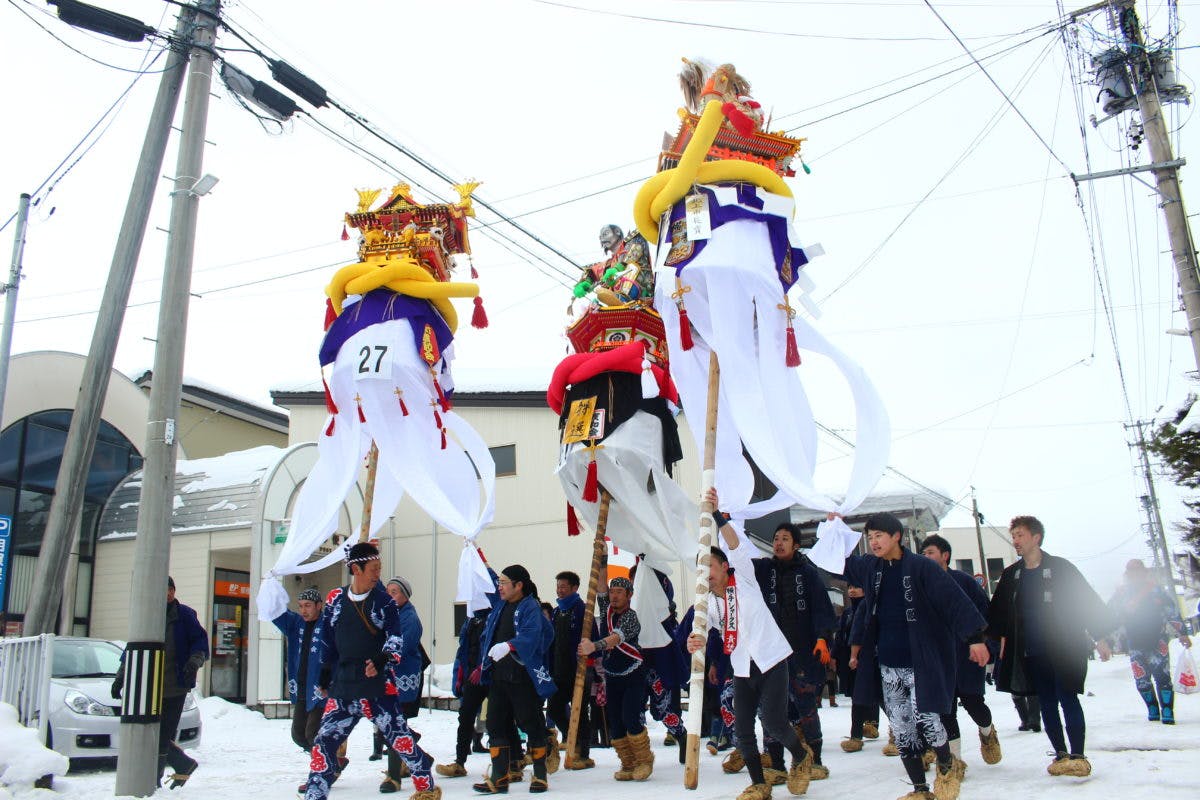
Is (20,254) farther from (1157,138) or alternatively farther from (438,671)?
(1157,138)

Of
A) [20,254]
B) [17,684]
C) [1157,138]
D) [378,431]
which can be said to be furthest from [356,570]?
[1157,138]

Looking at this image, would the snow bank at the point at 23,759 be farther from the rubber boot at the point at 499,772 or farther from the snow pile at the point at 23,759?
A: the rubber boot at the point at 499,772

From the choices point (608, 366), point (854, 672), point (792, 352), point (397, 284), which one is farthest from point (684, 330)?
point (854, 672)

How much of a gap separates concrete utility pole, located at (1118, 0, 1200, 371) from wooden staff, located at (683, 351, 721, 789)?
878 cm

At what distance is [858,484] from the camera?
6.92 meters

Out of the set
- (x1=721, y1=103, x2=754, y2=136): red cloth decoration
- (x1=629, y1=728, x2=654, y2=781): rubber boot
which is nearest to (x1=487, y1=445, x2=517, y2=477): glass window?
(x1=629, y1=728, x2=654, y2=781): rubber boot

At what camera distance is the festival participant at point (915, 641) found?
5.69 meters

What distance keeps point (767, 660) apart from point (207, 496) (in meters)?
15.1

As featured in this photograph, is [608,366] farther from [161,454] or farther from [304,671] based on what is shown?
[161,454]

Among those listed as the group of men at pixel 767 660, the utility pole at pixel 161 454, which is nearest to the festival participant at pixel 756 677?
the group of men at pixel 767 660

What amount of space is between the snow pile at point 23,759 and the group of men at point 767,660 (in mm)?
1807

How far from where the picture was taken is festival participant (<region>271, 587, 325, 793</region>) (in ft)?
25.3

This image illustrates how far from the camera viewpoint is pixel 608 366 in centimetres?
947

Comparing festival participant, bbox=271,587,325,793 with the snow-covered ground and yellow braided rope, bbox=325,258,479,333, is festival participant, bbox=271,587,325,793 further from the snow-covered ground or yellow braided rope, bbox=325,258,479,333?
yellow braided rope, bbox=325,258,479,333
